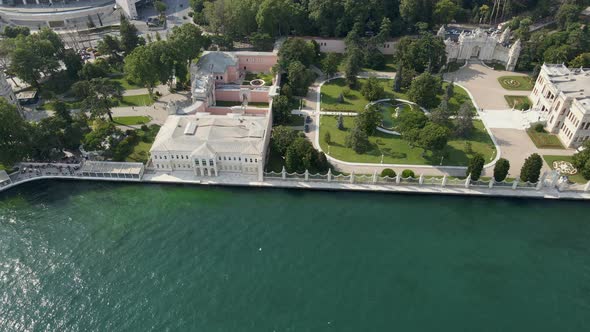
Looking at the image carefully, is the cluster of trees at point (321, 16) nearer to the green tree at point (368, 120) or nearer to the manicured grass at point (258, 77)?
the manicured grass at point (258, 77)

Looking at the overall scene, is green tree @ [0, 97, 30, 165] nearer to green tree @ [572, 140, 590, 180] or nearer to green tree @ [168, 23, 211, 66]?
green tree @ [168, 23, 211, 66]

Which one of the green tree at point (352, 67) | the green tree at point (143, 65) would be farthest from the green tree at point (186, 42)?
the green tree at point (352, 67)

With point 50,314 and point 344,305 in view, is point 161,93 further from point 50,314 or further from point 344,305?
point 344,305

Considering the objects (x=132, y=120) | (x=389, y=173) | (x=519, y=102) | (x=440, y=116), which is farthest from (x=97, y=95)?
(x=519, y=102)

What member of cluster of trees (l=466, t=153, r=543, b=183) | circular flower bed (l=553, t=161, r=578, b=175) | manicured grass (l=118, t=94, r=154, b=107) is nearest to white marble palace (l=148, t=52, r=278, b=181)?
manicured grass (l=118, t=94, r=154, b=107)

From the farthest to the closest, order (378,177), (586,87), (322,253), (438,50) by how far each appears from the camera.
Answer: (438,50) → (586,87) → (378,177) → (322,253)

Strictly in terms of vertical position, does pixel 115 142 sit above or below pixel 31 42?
below

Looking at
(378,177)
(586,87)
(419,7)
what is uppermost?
(419,7)

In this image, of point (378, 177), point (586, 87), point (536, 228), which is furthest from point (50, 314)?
point (586, 87)
